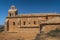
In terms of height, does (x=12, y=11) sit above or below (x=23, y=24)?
above

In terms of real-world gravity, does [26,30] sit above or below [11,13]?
below

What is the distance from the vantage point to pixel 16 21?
A: 4722cm

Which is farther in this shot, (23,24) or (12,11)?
(12,11)

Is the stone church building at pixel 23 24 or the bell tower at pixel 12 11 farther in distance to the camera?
the bell tower at pixel 12 11

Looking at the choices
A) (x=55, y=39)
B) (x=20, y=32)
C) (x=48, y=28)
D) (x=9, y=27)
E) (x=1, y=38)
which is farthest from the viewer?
(x=9, y=27)

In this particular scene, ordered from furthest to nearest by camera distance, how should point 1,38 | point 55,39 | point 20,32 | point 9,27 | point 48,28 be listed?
point 9,27 → point 20,32 → point 1,38 → point 48,28 → point 55,39

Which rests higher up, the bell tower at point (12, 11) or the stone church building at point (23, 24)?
the bell tower at point (12, 11)

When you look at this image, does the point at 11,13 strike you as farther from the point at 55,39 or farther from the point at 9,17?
the point at 55,39

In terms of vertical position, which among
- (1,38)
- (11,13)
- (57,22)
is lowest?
(1,38)


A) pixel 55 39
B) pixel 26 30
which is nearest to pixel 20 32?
pixel 26 30

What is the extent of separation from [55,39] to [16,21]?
105ft

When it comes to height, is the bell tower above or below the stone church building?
above

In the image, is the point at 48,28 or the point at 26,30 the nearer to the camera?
the point at 48,28

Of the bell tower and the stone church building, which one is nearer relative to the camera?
the stone church building
